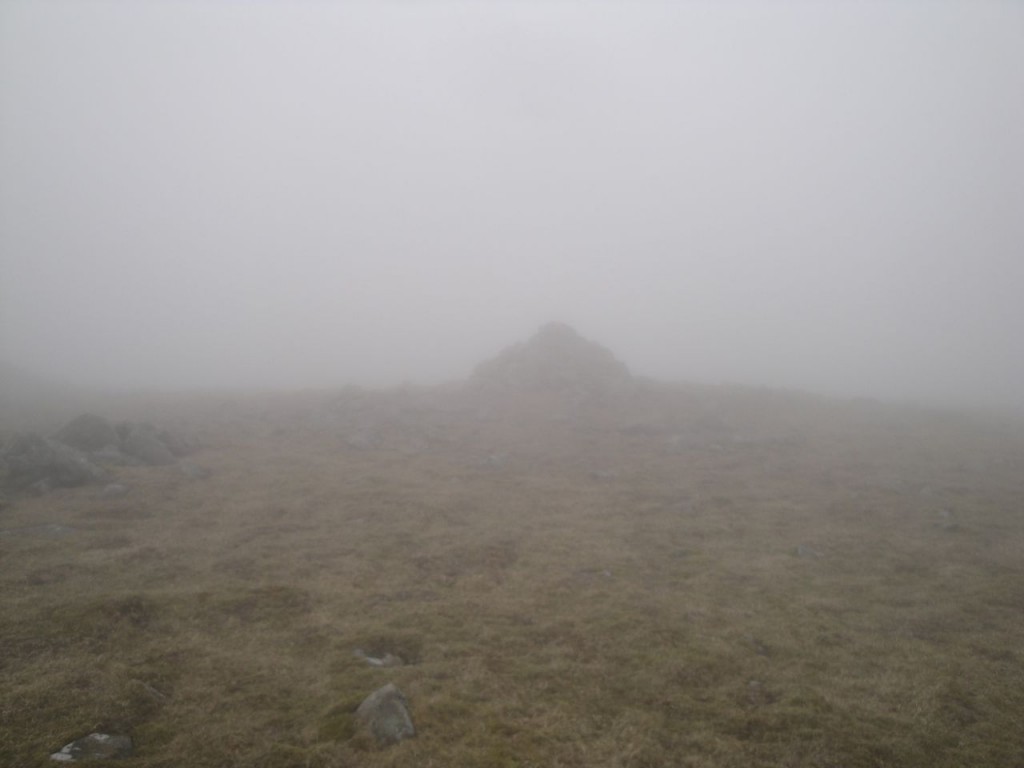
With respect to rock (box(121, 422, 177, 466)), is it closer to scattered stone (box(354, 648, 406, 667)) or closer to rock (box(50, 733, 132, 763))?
scattered stone (box(354, 648, 406, 667))

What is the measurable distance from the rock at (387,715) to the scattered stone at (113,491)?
26.3m

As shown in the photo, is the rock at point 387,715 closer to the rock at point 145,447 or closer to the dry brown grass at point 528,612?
the dry brown grass at point 528,612

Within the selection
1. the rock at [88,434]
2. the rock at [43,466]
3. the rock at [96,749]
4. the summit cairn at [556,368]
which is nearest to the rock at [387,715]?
the rock at [96,749]

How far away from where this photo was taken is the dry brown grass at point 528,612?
515 inches

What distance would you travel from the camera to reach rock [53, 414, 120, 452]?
1507 inches

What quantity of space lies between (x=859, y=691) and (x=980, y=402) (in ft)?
312

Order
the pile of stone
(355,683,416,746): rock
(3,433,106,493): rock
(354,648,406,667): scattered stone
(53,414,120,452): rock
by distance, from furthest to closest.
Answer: (53,414,120,452): rock
the pile of stone
(3,433,106,493): rock
(354,648,406,667): scattered stone
(355,683,416,746): rock

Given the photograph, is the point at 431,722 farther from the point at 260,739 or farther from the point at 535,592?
the point at 535,592

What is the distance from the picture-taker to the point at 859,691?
15.5 metres

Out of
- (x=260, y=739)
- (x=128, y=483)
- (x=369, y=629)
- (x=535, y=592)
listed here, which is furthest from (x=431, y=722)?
(x=128, y=483)

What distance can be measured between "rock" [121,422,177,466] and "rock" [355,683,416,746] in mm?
33104

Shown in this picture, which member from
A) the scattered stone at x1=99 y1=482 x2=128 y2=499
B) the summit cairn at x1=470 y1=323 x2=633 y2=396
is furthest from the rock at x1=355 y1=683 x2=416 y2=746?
the summit cairn at x1=470 y1=323 x2=633 y2=396

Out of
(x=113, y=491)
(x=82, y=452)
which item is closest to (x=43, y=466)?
(x=82, y=452)

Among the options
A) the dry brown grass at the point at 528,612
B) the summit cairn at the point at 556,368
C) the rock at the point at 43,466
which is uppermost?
the summit cairn at the point at 556,368
